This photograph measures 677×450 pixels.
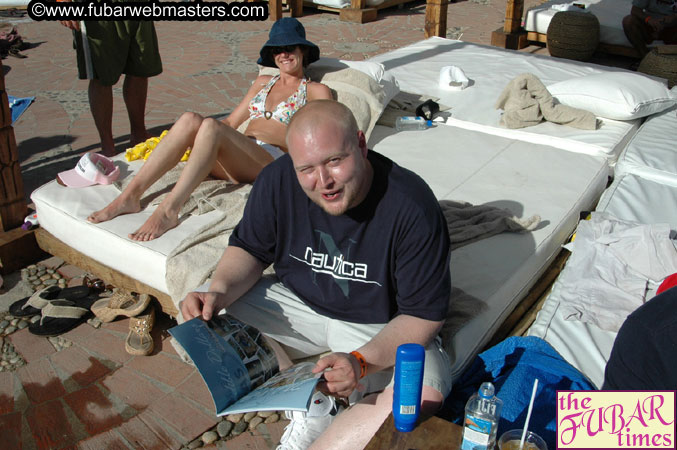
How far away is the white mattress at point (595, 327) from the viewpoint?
2.15 meters

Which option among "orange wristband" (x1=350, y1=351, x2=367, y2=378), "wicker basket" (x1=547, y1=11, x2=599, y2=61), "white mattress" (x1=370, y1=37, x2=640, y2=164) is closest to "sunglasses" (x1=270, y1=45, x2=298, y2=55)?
"white mattress" (x1=370, y1=37, x2=640, y2=164)

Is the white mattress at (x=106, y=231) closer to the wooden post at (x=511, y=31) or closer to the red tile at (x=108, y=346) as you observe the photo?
the red tile at (x=108, y=346)

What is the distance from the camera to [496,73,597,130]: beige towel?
12.9ft

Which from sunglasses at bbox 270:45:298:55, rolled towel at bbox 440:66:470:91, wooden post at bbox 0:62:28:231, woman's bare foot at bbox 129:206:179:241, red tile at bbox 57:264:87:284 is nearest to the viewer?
woman's bare foot at bbox 129:206:179:241

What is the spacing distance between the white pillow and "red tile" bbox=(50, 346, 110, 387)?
344 centimetres

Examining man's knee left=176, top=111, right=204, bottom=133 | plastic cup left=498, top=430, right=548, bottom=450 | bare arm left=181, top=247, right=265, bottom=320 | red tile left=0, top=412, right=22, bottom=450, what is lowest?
red tile left=0, top=412, right=22, bottom=450

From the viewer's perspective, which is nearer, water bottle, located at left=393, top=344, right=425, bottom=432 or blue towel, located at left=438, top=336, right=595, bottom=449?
water bottle, located at left=393, top=344, right=425, bottom=432

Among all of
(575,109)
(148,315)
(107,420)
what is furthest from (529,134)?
(107,420)

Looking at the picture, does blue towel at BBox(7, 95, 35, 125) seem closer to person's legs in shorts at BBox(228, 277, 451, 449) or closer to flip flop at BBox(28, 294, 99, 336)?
flip flop at BBox(28, 294, 99, 336)

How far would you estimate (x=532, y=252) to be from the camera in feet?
8.80

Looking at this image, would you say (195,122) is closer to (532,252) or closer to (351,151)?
(351,151)

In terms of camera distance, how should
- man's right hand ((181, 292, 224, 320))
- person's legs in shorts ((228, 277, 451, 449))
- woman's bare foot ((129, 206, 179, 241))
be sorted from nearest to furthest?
person's legs in shorts ((228, 277, 451, 449))
man's right hand ((181, 292, 224, 320))
woman's bare foot ((129, 206, 179, 241))

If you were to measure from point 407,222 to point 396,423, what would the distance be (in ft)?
2.11

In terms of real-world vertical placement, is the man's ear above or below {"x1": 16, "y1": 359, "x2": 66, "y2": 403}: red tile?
above
